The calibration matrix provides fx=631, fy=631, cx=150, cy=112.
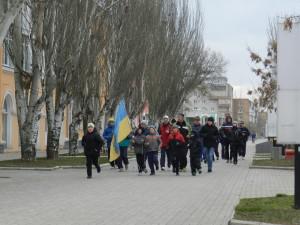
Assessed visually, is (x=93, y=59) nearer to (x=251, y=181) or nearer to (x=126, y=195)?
(x=251, y=181)

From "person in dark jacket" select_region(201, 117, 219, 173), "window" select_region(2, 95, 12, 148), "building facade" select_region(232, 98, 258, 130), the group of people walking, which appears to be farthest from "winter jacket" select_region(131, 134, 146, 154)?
"building facade" select_region(232, 98, 258, 130)

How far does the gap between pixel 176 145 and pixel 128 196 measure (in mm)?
6945

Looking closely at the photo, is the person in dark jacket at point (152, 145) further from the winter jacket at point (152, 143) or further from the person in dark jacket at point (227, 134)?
the person in dark jacket at point (227, 134)

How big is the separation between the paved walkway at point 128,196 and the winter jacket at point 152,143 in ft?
2.96

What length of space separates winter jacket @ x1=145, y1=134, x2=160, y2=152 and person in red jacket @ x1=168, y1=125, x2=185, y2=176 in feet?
1.55

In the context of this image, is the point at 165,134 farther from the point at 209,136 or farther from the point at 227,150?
the point at 227,150

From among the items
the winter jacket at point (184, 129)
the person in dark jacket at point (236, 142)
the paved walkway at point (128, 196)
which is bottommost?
A: the paved walkway at point (128, 196)

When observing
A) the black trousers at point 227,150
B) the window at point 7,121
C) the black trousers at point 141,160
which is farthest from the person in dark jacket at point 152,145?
the window at point 7,121

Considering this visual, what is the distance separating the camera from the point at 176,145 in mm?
20859

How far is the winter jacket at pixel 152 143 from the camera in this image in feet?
68.8

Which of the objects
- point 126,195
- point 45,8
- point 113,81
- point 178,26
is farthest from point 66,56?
point 178,26

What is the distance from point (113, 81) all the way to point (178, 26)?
13.1 metres

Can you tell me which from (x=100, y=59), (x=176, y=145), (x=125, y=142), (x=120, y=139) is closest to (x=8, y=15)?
(x=176, y=145)

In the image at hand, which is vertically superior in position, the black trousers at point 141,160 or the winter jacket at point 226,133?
the winter jacket at point 226,133
